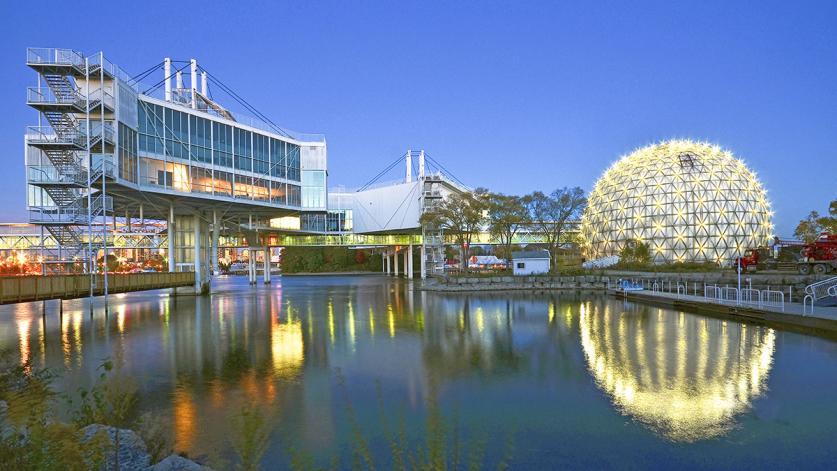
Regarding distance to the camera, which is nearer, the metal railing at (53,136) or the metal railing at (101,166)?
the metal railing at (53,136)

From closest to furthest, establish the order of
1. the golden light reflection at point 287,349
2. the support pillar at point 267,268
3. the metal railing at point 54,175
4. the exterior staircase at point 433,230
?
1. the golden light reflection at point 287,349
2. the metal railing at point 54,175
3. the exterior staircase at point 433,230
4. the support pillar at point 267,268

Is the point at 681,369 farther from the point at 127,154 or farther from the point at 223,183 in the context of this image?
the point at 223,183

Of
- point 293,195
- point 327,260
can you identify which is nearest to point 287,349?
point 293,195

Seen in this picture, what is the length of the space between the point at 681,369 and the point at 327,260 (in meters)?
112

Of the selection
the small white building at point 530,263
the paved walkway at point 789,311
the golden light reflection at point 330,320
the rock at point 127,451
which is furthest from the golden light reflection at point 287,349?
the small white building at point 530,263

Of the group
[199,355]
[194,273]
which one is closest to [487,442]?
[199,355]

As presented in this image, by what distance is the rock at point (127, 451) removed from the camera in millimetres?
7379

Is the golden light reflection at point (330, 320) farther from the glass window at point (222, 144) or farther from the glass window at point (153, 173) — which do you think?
the glass window at point (222, 144)

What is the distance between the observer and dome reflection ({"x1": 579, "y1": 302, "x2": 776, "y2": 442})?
10359 mm

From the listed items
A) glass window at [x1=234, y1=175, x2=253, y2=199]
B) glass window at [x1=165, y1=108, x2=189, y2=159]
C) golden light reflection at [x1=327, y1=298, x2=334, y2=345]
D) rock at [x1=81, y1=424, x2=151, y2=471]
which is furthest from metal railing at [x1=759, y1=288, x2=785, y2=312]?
→ glass window at [x1=165, y1=108, x2=189, y2=159]

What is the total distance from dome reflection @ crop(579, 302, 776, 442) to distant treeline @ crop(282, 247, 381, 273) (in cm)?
10093

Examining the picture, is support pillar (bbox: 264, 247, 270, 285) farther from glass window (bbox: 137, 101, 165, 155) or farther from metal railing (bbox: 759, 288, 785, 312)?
metal railing (bbox: 759, 288, 785, 312)

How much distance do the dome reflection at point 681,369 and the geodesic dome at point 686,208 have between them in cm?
3890

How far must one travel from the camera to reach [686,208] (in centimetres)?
6050
